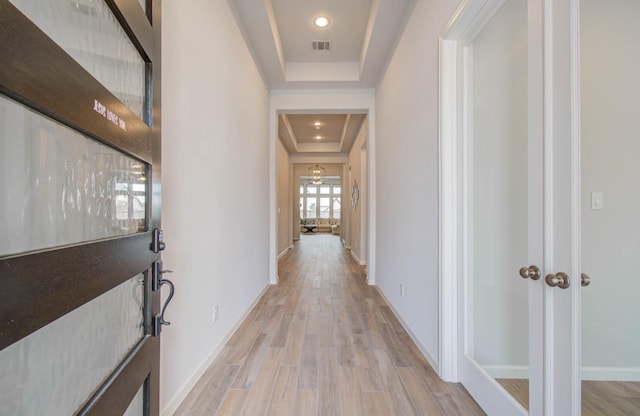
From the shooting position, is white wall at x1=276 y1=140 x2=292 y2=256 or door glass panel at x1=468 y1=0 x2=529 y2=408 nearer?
door glass panel at x1=468 y1=0 x2=529 y2=408

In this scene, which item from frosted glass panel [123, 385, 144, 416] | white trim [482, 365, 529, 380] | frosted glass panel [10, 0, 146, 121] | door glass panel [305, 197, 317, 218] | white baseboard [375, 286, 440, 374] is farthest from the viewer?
door glass panel [305, 197, 317, 218]

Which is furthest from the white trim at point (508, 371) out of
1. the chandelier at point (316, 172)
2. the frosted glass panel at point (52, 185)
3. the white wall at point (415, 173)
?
the chandelier at point (316, 172)

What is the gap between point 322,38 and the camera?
351 centimetres

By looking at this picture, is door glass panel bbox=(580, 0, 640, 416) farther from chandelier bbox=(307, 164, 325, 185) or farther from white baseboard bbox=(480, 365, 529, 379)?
chandelier bbox=(307, 164, 325, 185)

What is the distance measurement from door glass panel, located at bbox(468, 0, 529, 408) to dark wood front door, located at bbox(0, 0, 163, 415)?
1.62 m

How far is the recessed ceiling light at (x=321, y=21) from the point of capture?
3158mm

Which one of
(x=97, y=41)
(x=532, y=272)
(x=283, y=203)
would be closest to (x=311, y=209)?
(x=283, y=203)

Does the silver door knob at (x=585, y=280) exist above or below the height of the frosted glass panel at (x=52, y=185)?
below

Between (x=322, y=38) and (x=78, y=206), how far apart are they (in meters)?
3.59

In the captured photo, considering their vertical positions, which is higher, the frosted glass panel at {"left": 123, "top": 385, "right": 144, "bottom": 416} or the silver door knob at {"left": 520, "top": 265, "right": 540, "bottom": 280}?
the silver door knob at {"left": 520, "top": 265, "right": 540, "bottom": 280}

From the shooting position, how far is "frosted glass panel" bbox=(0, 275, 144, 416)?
52cm

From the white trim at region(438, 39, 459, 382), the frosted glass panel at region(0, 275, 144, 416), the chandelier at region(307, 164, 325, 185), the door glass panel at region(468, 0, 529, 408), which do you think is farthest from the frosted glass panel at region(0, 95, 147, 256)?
the chandelier at region(307, 164, 325, 185)

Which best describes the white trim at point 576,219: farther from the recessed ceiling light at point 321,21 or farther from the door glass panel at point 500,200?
the recessed ceiling light at point 321,21

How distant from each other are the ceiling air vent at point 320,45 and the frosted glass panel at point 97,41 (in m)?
3.11
